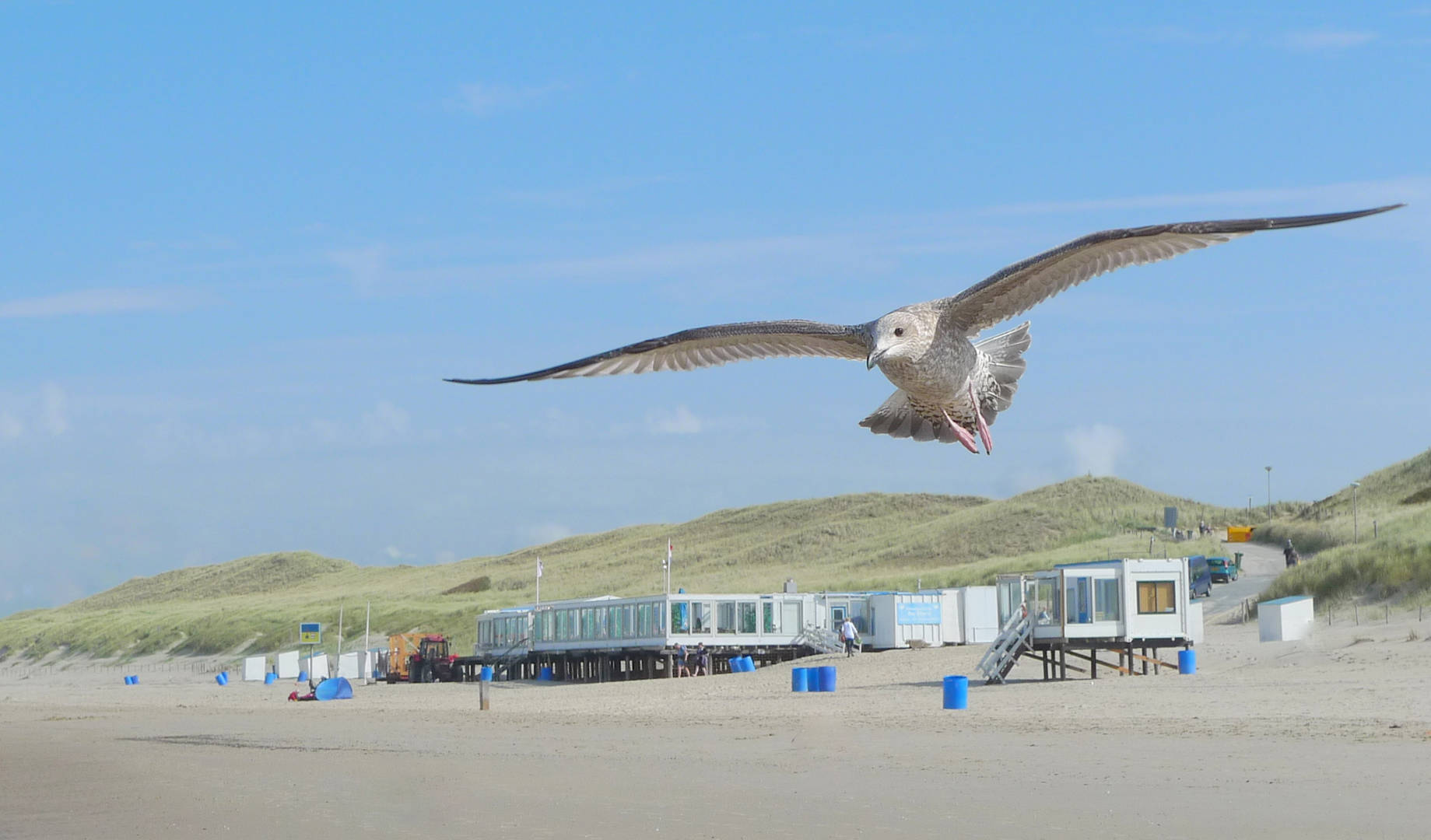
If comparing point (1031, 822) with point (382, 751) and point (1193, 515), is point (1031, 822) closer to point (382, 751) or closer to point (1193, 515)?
point (382, 751)

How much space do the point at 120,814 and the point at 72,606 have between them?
5857 inches

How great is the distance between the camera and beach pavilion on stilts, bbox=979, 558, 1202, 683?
3228 cm

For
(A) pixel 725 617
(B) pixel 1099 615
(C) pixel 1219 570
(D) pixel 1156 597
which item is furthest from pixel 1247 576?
(B) pixel 1099 615

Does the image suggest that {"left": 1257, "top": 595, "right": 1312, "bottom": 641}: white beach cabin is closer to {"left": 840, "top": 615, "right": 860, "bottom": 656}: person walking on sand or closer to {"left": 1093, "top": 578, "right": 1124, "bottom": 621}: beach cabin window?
{"left": 1093, "top": 578, "right": 1124, "bottom": 621}: beach cabin window

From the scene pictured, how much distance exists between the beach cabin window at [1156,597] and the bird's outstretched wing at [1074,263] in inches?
806

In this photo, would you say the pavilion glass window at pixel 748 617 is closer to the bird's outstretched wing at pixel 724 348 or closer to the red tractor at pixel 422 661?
the red tractor at pixel 422 661

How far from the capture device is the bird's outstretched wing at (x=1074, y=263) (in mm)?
12438

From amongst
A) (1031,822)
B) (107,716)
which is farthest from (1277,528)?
(1031,822)

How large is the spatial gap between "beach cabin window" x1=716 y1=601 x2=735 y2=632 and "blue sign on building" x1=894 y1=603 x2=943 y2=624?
15.7ft

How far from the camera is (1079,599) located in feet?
107

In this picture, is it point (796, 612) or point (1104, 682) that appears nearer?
point (1104, 682)

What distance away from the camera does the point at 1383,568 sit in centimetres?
4084

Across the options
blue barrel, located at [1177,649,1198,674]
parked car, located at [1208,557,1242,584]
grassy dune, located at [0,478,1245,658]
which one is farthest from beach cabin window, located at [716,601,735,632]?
grassy dune, located at [0,478,1245,658]

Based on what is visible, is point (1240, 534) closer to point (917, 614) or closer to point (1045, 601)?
point (917, 614)
